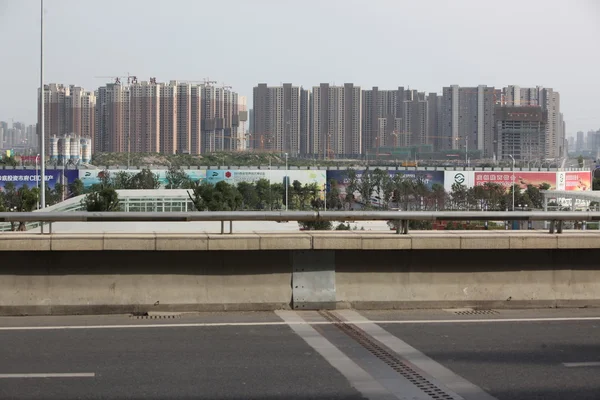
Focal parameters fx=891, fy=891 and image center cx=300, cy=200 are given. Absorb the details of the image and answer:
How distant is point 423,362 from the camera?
8836mm

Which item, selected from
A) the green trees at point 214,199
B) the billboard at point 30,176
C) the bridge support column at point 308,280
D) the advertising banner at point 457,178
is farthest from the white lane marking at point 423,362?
the advertising banner at point 457,178

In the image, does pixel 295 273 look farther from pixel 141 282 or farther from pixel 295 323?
pixel 141 282

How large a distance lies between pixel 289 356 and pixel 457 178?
11678 cm

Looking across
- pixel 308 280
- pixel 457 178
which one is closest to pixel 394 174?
pixel 457 178

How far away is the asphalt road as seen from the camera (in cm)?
773

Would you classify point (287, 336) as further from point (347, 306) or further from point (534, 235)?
point (534, 235)

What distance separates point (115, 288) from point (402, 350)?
3.81 meters

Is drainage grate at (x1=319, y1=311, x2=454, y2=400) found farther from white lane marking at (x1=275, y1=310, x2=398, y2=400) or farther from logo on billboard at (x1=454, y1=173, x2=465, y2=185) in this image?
logo on billboard at (x1=454, y1=173, x2=465, y2=185)

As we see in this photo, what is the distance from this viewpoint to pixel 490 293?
11.8 meters

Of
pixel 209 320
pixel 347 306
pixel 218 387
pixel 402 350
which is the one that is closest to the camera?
pixel 218 387

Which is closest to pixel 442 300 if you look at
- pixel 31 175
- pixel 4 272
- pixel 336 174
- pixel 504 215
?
pixel 504 215

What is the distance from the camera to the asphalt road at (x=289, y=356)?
7.73m

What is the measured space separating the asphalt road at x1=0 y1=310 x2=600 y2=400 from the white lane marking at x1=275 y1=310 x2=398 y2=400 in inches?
0.4

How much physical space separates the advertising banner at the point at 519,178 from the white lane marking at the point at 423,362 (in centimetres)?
11481
